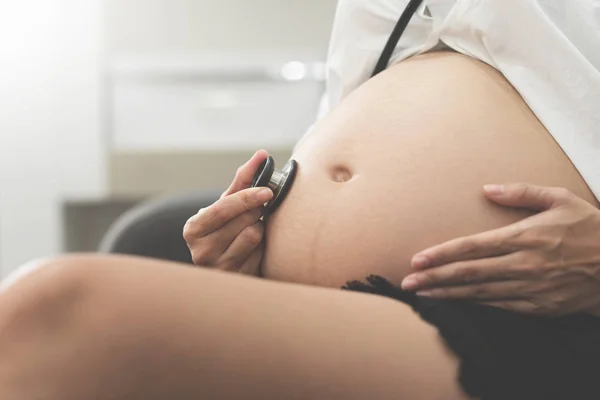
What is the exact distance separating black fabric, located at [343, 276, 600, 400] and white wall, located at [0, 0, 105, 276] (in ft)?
5.58

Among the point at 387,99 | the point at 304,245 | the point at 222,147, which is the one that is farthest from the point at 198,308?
the point at 222,147

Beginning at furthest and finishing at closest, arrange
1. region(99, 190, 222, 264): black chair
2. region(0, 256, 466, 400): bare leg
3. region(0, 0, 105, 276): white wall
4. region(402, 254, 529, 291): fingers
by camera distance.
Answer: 1. region(0, 0, 105, 276): white wall
2. region(99, 190, 222, 264): black chair
3. region(402, 254, 529, 291): fingers
4. region(0, 256, 466, 400): bare leg

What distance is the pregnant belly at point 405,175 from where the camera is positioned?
2.00 ft

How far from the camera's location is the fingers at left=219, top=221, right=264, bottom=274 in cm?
68

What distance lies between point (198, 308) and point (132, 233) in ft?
2.45

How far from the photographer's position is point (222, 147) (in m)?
2.11

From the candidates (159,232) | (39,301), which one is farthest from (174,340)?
(159,232)

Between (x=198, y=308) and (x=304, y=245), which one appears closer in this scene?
(x=198, y=308)

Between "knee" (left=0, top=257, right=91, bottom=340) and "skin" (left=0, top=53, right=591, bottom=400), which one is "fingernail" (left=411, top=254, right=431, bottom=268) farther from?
"knee" (left=0, top=257, right=91, bottom=340)

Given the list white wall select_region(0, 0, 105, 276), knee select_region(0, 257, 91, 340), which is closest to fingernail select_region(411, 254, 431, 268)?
knee select_region(0, 257, 91, 340)

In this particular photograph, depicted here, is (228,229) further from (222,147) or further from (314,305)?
(222,147)

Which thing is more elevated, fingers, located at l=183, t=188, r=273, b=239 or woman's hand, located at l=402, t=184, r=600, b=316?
fingers, located at l=183, t=188, r=273, b=239

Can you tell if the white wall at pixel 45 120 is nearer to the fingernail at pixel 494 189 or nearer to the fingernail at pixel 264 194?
the fingernail at pixel 264 194

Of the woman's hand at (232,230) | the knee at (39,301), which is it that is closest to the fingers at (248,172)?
the woman's hand at (232,230)
